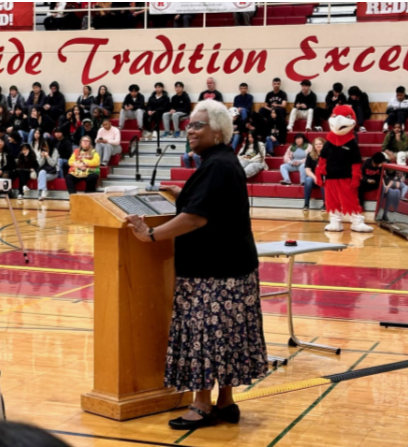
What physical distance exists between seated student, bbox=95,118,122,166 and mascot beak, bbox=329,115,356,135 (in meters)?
7.69

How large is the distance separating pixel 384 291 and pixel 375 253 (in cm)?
267

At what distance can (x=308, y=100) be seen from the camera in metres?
18.7

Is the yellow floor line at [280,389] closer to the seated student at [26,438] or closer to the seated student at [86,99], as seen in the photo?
the seated student at [26,438]

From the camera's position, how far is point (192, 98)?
2058 cm

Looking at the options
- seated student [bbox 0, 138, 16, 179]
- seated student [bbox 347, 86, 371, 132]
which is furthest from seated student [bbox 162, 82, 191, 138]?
seated student [bbox 347, 86, 371, 132]

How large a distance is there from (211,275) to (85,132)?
15.6 metres

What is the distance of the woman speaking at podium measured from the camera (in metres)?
4.20

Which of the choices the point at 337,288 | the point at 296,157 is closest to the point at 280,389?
the point at 337,288

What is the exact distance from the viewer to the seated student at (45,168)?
18.3 m

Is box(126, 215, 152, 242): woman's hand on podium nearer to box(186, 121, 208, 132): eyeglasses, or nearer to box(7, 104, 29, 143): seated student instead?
box(186, 121, 208, 132): eyeglasses

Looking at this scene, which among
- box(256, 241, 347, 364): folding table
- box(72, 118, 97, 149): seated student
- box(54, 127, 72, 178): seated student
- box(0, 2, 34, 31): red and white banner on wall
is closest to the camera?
box(256, 241, 347, 364): folding table

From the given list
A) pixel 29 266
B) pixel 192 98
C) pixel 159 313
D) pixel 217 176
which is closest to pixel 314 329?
pixel 159 313

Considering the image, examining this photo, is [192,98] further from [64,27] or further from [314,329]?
[314,329]

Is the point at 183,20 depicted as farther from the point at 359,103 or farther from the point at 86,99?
the point at 359,103
